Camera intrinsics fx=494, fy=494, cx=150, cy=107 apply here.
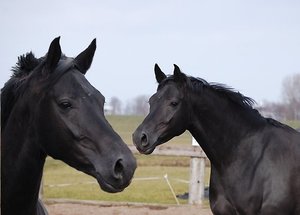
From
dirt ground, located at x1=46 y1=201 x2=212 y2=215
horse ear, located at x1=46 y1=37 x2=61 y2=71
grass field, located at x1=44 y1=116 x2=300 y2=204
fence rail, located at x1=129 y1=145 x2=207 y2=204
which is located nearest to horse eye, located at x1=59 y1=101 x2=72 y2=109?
horse ear, located at x1=46 y1=37 x2=61 y2=71

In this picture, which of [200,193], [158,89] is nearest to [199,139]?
[158,89]

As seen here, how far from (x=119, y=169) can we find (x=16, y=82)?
76 cm

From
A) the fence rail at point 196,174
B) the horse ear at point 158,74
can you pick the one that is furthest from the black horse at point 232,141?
the fence rail at point 196,174

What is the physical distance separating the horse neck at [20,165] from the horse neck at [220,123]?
9.77 ft

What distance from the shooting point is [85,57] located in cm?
252

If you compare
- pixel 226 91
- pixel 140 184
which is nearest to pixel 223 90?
pixel 226 91

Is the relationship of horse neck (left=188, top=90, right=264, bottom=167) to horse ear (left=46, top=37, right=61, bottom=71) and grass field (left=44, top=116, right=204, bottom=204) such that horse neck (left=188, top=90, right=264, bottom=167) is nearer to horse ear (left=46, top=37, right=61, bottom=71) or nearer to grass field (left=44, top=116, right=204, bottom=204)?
horse ear (left=46, top=37, right=61, bottom=71)

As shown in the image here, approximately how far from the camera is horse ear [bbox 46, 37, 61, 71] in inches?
91.3

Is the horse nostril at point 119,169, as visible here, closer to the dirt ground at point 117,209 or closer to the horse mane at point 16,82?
the horse mane at point 16,82

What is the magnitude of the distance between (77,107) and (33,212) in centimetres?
63

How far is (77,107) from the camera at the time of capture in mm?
2266

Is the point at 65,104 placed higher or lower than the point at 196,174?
higher

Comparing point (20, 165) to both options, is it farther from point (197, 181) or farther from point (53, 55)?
point (197, 181)

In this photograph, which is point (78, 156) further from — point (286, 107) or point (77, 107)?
point (286, 107)
